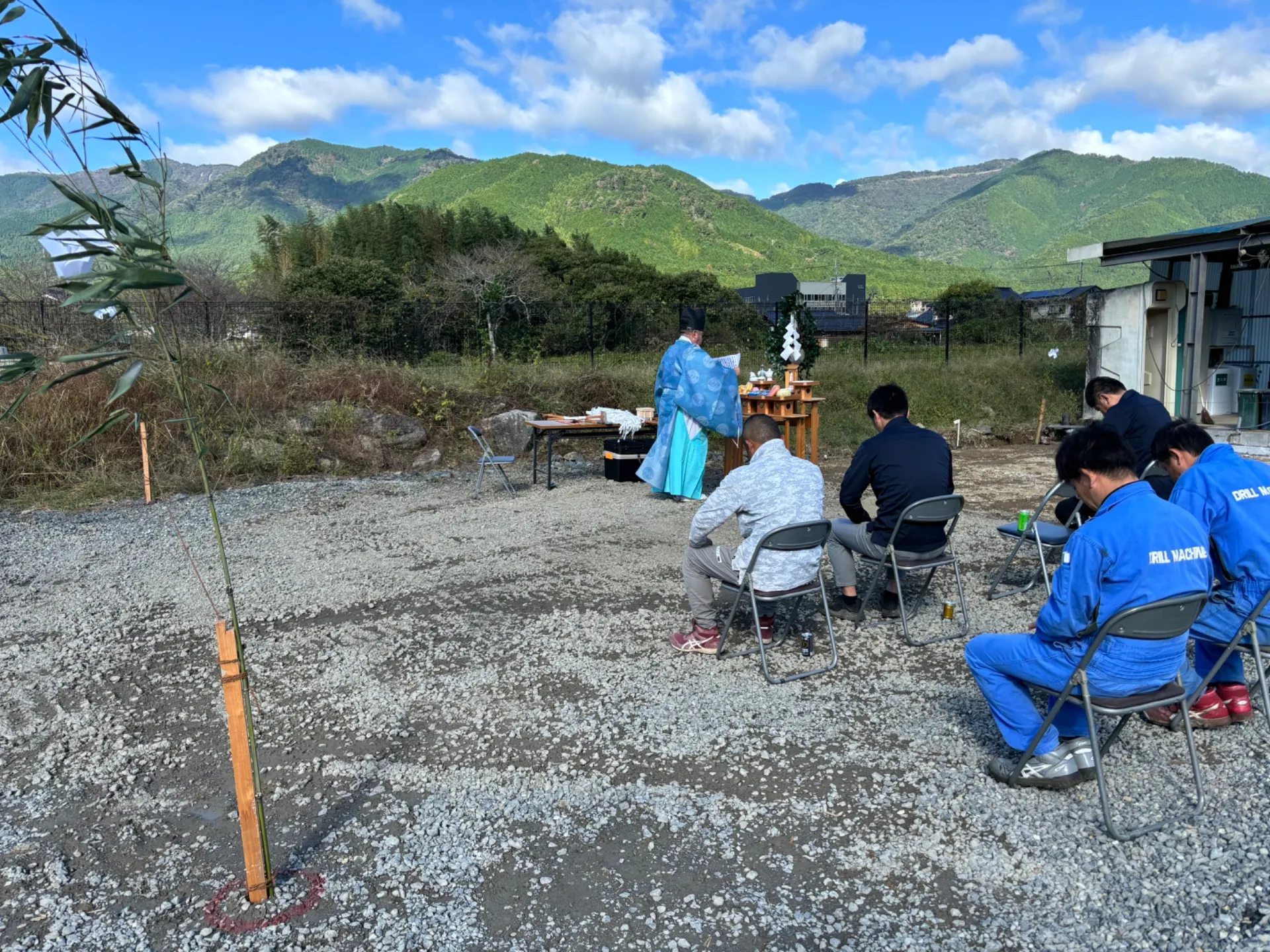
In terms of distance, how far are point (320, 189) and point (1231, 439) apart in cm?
19600

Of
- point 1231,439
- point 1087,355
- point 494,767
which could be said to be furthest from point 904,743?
point 1087,355

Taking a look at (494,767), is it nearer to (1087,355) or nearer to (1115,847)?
(1115,847)

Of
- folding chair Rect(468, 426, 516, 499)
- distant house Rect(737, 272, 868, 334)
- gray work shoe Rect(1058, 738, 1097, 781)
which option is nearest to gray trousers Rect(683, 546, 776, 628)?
gray work shoe Rect(1058, 738, 1097, 781)

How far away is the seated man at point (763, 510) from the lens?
14.7ft

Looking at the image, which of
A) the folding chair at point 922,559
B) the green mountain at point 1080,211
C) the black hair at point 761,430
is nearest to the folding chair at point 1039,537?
the folding chair at point 922,559

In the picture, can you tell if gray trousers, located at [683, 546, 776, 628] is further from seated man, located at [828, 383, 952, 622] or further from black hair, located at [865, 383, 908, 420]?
black hair, located at [865, 383, 908, 420]

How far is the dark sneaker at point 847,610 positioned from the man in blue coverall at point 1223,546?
5.62ft

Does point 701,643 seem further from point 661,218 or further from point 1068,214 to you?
point 1068,214

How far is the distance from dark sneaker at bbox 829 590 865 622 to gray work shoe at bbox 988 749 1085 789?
1.87 metres

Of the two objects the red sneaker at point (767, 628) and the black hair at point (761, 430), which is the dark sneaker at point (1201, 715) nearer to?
the red sneaker at point (767, 628)

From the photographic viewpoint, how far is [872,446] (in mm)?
5062

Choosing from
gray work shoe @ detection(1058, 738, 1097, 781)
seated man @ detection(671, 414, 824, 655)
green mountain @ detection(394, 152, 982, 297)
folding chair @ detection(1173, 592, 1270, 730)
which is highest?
green mountain @ detection(394, 152, 982, 297)

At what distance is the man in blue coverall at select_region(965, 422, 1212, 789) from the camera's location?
9.77ft

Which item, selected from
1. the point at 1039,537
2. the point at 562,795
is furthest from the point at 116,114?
the point at 1039,537
